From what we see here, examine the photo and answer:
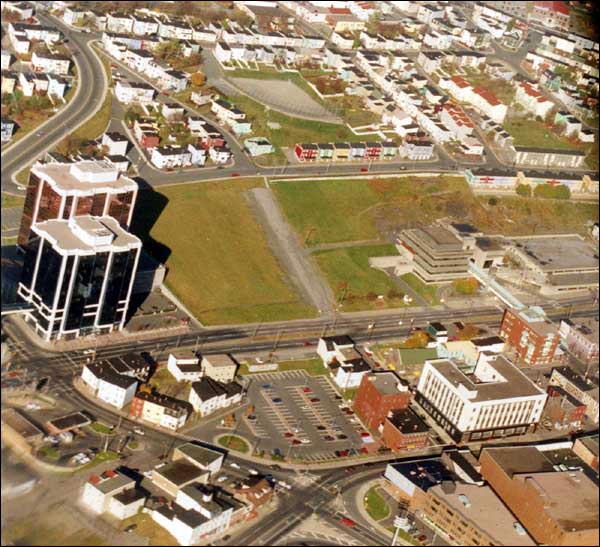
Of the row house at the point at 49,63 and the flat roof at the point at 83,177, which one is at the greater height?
the flat roof at the point at 83,177

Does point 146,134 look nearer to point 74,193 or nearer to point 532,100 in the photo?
point 74,193

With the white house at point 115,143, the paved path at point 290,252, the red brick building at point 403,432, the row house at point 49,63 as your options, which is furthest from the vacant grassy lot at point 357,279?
the row house at point 49,63

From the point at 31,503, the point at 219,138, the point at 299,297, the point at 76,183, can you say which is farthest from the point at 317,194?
the point at 31,503

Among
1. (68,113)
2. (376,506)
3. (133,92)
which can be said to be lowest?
(376,506)

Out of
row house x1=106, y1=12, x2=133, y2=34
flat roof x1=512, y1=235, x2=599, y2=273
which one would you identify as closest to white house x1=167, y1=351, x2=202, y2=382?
flat roof x1=512, y1=235, x2=599, y2=273

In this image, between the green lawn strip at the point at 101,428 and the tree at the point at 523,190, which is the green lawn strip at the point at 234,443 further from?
the tree at the point at 523,190

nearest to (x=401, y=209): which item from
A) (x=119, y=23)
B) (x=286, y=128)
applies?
(x=286, y=128)

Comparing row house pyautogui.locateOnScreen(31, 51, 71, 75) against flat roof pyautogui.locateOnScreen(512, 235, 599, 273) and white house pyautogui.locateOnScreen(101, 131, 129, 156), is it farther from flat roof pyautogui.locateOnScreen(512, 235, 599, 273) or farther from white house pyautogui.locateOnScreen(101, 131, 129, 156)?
flat roof pyautogui.locateOnScreen(512, 235, 599, 273)
